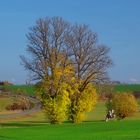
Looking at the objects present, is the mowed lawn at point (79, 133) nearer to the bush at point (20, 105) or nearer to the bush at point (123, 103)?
the bush at point (123, 103)

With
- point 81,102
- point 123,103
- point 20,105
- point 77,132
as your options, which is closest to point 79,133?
point 77,132

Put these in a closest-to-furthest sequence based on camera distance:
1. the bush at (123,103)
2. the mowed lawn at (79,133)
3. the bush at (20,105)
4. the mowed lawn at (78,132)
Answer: the mowed lawn at (79,133)
the mowed lawn at (78,132)
the bush at (123,103)
the bush at (20,105)

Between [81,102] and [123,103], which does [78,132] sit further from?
[123,103]

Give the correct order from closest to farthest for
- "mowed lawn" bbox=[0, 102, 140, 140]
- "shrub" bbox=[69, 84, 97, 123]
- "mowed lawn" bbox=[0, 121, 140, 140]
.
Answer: "mowed lawn" bbox=[0, 121, 140, 140], "mowed lawn" bbox=[0, 102, 140, 140], "shrub" bbox=[69, 84, 97, 123]

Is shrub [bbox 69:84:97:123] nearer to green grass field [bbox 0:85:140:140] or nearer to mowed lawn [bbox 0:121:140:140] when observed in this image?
green grass field [bbox 0:85:140:140]

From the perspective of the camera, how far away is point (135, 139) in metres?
34.5

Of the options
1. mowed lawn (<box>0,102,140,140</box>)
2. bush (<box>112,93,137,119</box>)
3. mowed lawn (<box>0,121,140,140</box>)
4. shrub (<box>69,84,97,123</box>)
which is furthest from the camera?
bush (<box>112,93,137,119</box>)

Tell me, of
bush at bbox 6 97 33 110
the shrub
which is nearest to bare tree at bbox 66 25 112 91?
the shrub

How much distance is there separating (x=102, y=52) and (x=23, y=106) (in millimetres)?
59226

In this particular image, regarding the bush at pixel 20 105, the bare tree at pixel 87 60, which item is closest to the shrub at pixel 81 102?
the bare tree at pixel 87 60

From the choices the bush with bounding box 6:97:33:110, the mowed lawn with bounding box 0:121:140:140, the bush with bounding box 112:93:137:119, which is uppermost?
the bush with bounding box 6:97:33:110

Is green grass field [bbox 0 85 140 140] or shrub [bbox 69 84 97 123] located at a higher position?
shrub [bbox 69 84 97 123]

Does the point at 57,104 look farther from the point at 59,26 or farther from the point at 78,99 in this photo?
the point at 59,26

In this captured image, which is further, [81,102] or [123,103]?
Result: [123,103]
